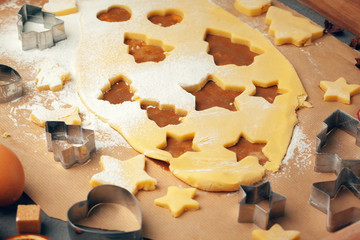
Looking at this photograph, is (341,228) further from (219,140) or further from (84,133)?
(84,133)

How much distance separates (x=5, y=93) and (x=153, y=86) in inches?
24.3

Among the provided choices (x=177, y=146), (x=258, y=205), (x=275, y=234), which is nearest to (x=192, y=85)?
(x=177, y=146)

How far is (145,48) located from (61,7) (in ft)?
1.75

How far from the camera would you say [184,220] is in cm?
192

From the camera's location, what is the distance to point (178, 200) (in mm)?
1965

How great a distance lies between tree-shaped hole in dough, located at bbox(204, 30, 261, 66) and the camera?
2.67 meters

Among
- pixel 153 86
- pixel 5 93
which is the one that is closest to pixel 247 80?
pixel 153 86

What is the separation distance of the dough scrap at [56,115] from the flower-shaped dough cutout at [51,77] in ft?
0.47

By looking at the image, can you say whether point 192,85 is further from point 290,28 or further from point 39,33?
point 39,33

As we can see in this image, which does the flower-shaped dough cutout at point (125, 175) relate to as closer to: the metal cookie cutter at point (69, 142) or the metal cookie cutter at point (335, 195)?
the metal cookie cutter at point (69, 142)

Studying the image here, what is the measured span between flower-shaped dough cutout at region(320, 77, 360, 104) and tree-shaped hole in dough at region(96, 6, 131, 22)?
108cm

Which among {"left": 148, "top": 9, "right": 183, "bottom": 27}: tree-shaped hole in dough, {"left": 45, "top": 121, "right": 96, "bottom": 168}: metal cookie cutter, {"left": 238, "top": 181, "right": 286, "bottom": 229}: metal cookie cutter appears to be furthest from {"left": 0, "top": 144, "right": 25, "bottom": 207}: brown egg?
{"left": 148, "top": 9, "right": 183, "bottom": 27}: tree-shaped hole in dough

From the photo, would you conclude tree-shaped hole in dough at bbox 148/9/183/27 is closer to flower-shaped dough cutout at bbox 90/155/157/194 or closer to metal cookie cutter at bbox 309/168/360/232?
flower-shaped dough cutout at bbox 90/155/157/194

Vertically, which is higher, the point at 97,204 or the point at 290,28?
the point at 290,28
